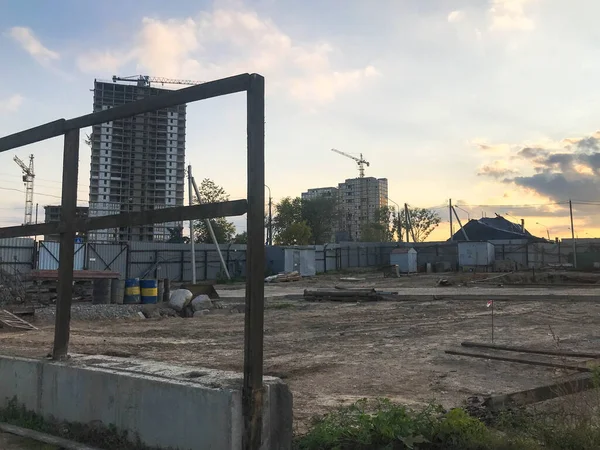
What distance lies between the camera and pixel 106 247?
34250 millimetres

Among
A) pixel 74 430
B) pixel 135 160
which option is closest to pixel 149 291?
pixel 135 160

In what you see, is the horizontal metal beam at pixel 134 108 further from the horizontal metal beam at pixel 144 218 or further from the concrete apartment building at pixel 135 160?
the concrete apartment building at pixel 135 160

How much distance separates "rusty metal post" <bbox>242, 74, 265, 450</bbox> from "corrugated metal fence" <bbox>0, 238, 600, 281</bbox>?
1715 centimetres

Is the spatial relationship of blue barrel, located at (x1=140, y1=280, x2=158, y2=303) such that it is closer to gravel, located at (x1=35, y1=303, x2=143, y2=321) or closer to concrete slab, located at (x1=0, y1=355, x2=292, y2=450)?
gravel, located at (x1=35, y1=303, x2=143, y2=321)

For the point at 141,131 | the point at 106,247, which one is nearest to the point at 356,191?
the point at 106,247

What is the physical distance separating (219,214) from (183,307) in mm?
14358

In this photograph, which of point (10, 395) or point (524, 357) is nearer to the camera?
point (10, 395)

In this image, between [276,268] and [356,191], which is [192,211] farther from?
[356,191]

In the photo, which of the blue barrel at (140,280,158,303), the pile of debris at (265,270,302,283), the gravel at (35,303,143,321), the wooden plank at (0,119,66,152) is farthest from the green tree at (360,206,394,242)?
the wooden plank at (0,119,66,152)

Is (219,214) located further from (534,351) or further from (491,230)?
(491,230)

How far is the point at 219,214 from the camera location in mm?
3805

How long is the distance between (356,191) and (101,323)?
117m

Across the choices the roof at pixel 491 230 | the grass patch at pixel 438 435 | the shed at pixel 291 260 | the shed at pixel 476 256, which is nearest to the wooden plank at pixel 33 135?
the grass patch at pixel 438 435

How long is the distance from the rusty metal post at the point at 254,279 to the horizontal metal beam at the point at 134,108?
0.25 metres
